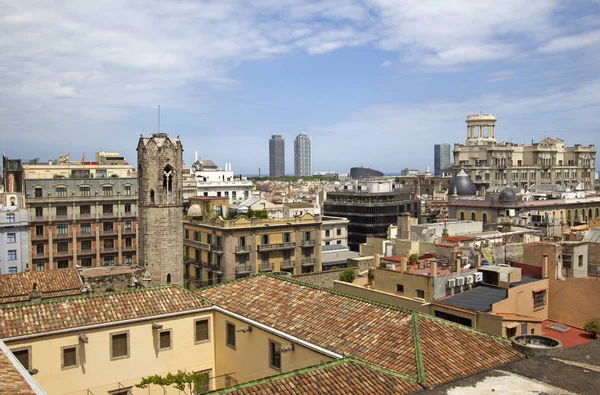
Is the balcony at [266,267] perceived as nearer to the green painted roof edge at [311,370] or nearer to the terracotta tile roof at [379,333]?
the terracotta tile roof at [379,333]

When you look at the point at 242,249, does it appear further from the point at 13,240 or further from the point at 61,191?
the point at 13,240

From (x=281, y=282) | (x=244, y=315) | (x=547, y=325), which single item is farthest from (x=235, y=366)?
(x=547, y=325)

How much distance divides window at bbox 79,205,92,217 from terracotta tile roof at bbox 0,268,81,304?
29.2 m

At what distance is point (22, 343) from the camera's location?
72.8 ft

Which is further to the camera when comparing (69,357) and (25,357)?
(69,357)

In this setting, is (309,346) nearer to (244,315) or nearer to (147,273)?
(244,315)

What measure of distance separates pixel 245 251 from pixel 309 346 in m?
37.8

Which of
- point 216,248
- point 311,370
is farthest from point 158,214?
point 311,370

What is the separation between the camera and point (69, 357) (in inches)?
914

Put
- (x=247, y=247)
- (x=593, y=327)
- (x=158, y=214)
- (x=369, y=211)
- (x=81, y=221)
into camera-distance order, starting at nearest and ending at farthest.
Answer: (x=593, y=327), (x=158, y=214), (x=247, y=247), (x=81, y=221), (x=369, y=211)

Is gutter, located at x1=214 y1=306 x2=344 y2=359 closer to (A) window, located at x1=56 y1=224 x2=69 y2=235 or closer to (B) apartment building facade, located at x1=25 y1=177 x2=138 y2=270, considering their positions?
(B) apartment building facade, located at x1=25 y1=177 x2=138 y2=270

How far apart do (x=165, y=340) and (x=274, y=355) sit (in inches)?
205

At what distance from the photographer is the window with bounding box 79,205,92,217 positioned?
68231mm

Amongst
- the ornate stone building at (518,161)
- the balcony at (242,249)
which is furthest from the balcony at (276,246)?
the ornate stone building at (518,161)
